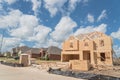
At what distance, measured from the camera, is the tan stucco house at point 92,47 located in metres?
39.7

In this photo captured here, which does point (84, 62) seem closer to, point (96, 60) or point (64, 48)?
point (96, 60)

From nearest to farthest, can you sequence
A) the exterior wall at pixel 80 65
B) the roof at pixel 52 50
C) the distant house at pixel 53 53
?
the exterior wall at pixel 80 65 → the distant house at pixel 53 53 → the roof at pixel 52 50

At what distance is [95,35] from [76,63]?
44.2ft

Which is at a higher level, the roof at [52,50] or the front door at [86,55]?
the roof at [52,50]

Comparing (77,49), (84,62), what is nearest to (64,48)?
(77,49)

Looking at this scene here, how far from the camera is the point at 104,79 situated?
17.3 metres

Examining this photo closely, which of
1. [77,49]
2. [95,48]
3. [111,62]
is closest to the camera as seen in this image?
[111,62]

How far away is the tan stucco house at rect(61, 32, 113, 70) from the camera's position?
1564 inches

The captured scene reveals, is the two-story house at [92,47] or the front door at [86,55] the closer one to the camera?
the two-story house at [92,47]

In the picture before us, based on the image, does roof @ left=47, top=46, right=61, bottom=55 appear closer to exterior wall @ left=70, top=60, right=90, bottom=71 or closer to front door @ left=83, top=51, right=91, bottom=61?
front door @ left=83, top=51, right=91, bottom=61

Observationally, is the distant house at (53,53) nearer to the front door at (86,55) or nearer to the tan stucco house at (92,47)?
the tan stucco house at (92,47)

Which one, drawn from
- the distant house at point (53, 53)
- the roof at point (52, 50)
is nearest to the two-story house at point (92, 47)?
the distant house at point (53, 53)

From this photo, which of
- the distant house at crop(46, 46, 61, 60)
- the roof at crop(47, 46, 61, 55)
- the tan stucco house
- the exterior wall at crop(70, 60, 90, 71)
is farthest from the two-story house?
the roof at crop(47, 46, 61, 55)

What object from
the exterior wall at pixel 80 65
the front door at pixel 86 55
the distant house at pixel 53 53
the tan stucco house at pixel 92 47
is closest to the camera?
the exterior wall at pixel 80 65
